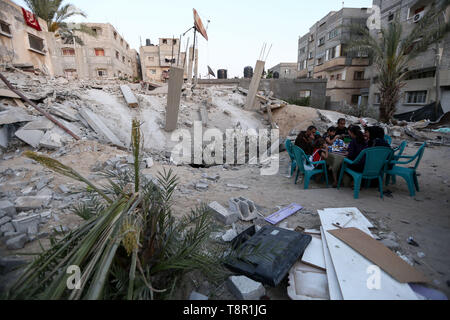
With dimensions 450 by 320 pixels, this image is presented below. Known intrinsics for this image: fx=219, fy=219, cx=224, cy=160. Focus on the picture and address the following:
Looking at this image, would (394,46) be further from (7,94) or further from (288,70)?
(288,70)

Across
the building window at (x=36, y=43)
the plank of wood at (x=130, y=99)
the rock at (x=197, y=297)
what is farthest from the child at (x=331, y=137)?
the building window at (x=36, y=43)

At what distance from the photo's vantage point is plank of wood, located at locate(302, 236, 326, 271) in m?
1.87

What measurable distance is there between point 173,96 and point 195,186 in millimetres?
3997

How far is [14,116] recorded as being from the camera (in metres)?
5.23

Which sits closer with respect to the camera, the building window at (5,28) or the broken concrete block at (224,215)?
the broken concrete block at (224,215)

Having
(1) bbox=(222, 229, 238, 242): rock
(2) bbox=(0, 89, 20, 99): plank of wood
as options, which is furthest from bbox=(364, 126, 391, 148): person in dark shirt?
(2) bbox=(0, 89, 20, 99): plank of wood

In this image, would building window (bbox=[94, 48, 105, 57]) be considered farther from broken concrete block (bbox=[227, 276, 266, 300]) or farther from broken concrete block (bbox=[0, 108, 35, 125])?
broken concrete block (bbox=[227, 276, 266, 300])

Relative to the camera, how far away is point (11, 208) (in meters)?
2.71

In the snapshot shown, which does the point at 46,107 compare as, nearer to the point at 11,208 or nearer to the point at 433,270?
the point at 11,208

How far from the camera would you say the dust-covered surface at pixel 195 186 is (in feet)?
7.37

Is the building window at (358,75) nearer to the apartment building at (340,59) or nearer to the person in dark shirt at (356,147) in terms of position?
the apartment building at (340,59)

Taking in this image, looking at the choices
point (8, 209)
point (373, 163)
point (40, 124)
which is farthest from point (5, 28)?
point (373, 163)

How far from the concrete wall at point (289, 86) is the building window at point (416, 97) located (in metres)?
6.03

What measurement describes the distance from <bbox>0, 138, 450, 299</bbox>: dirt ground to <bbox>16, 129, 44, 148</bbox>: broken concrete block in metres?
0.71
